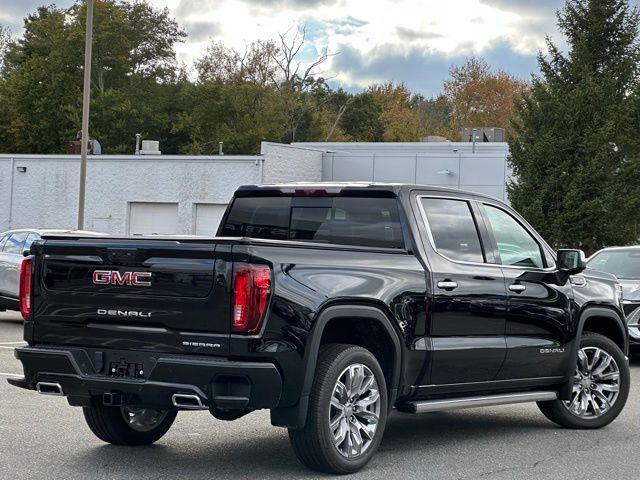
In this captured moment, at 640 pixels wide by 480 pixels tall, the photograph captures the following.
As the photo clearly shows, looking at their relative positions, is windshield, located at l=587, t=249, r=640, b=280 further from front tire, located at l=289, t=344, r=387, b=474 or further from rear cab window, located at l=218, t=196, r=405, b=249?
front tire, located at l=289, t=344, r=387, b=474

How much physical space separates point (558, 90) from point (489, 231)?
2484 cm

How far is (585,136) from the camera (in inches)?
1243

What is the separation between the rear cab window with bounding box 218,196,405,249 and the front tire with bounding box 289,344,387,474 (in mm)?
1149

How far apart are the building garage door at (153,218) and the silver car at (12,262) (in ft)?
75.1

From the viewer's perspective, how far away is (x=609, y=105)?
31.8 m

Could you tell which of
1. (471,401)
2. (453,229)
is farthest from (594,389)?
(453,229)

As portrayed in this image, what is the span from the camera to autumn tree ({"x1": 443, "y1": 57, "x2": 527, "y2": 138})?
8069cm

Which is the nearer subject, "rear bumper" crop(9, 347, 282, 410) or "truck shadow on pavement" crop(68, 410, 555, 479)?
"rear bumper" crop(9, 347, 282, 410)

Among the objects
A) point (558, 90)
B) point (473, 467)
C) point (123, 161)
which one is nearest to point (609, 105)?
point (558, 90)

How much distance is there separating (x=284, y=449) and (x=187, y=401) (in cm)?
187

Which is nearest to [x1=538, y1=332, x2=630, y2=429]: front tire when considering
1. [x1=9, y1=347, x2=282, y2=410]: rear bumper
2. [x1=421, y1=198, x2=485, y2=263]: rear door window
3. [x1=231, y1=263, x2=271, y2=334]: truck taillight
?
[x1=421, y1=198, x2=485, y2=263]: rear door window

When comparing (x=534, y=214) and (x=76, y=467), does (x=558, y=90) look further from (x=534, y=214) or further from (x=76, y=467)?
(x=76, y=467)

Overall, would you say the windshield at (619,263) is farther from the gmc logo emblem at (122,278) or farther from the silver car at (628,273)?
the gmc logo emblem at (122,278)

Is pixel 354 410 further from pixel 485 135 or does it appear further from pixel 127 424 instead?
pixel 485 135
